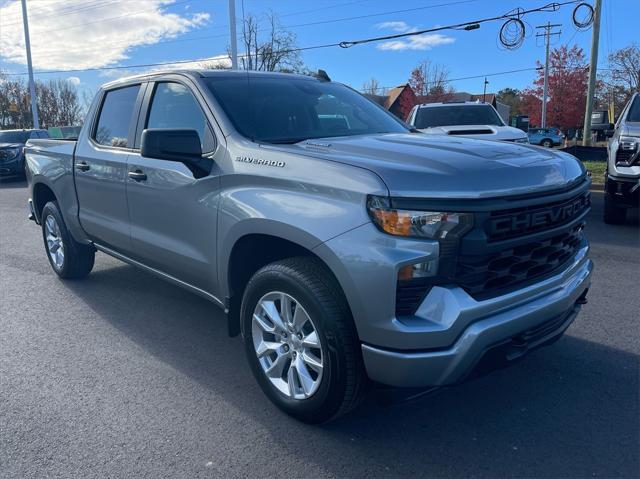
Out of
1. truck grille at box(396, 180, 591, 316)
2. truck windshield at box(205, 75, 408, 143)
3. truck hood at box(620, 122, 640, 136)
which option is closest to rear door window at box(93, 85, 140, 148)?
truck windshield at box(205, 75, 408, 143)

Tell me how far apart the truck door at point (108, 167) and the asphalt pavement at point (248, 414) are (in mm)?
778

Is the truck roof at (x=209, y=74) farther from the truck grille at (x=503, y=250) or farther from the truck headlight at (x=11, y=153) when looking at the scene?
the truck headlight at (x=11, y=153)

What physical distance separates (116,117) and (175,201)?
1442 millimetres

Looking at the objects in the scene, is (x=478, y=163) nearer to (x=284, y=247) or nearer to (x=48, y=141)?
(x=284, y=247)

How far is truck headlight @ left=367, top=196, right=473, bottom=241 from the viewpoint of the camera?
7.78 feet

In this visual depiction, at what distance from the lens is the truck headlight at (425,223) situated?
2.37 metres

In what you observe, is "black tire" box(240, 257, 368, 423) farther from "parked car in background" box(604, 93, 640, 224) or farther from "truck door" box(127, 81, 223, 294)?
"parked car in background" box(604, 93, 640, 224)

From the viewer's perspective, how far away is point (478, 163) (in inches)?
102

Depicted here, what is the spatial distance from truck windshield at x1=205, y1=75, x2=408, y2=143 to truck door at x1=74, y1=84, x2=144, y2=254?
3.20 ft

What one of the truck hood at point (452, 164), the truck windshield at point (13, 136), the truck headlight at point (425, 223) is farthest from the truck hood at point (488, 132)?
the truck windshield at point (13, 136)

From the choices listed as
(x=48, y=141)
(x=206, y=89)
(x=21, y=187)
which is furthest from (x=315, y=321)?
(x=21, y=187)

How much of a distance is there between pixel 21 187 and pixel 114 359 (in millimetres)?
15011

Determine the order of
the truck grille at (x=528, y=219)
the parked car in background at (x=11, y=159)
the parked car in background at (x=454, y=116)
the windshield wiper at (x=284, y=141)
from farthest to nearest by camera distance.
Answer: the parked car in background at (x=11, y=159)
the parked car in background at (x=454, y=116)
the windshield wiper at (x=284, y=141)
the truck grille at (x=528, y=219)

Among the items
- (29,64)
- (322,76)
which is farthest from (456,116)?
(29,64)
